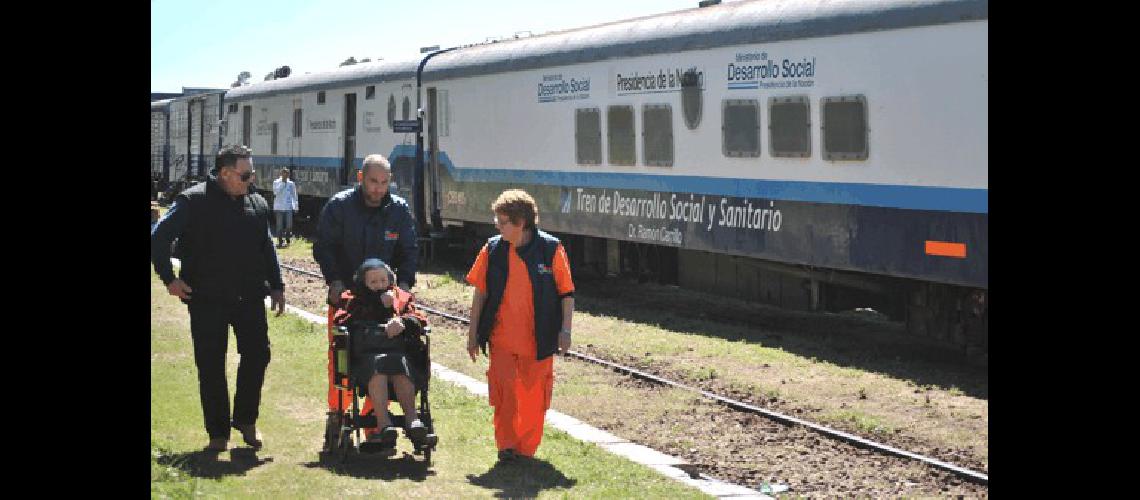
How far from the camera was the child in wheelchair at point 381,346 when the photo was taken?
900cm

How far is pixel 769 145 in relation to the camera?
640 inches

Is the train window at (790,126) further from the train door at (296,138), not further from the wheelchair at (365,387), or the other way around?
the train door at (296,138)

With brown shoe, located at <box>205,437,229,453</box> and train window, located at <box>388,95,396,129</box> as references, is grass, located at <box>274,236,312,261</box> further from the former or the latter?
brown shoe, located at <box>205,437,229,453</box>

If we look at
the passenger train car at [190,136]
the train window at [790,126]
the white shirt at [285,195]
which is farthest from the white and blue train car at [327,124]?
the train window at [790,126]

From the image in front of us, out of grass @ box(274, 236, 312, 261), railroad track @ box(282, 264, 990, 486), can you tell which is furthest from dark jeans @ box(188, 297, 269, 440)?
grass @ box(274, 236, 312, 261)

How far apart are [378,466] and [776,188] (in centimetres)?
798

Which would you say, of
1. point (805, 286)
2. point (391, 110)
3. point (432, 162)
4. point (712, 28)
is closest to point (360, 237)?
point (805, 286)

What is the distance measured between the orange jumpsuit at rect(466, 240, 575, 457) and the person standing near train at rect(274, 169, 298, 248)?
21.4m

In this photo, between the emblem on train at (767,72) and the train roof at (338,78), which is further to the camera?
the train roof at (338,78)

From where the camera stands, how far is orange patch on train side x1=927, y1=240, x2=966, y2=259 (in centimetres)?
1371

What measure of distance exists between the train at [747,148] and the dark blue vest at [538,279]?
5.37m
